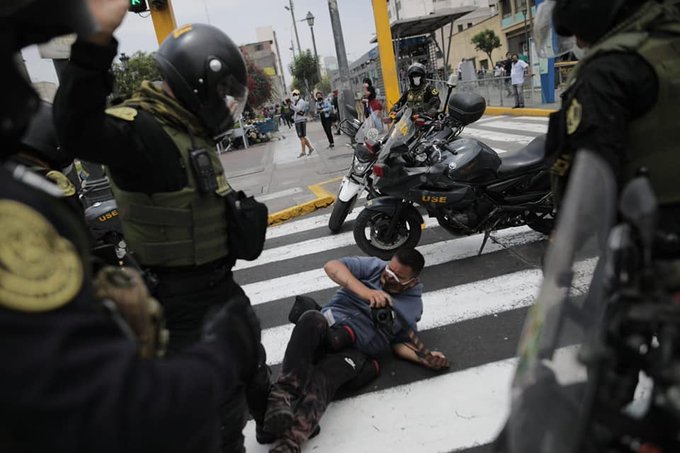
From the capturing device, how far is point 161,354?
1.00 meters

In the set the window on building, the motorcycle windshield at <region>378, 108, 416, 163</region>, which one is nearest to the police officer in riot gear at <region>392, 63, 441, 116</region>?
the motorcycle windshield at <region>378, 108, 416, 163</region>

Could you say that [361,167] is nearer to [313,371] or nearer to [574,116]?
[313,371]

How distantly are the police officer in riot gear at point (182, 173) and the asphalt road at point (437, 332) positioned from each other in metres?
0.91

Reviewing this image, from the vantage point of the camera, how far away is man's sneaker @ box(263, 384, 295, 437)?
7.60 ft

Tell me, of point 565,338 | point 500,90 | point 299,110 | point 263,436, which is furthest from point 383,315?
point 500,90

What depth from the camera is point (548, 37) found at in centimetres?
221

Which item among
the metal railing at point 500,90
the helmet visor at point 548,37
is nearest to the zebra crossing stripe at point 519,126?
the metal railing at point 500,90

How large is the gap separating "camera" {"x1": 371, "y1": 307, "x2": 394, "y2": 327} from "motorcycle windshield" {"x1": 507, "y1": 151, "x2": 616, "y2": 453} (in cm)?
178

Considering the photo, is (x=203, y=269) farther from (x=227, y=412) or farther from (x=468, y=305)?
(x=468, y=305)

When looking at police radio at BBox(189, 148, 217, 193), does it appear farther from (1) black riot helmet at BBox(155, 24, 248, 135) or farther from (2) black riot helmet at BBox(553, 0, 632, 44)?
(2) black riot helmet at BBox(553, 0, 632, 44)

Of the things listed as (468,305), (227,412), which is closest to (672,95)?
(227,412)

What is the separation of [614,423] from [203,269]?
1.49m

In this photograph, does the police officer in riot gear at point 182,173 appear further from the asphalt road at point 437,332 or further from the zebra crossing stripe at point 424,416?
the asphalt road at point 437,332

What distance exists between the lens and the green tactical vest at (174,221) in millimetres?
1817
